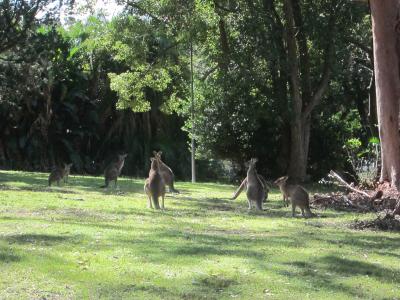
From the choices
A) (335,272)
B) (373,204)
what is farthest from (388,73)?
(335,272)

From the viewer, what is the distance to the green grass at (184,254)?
885 centimetres

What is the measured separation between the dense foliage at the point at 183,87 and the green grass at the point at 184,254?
11.6m

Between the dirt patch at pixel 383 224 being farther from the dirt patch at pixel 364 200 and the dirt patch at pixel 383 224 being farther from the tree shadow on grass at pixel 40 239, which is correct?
the tree shadow on grass at pixel 40 239

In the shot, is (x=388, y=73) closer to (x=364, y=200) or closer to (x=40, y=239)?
(x=364, y=200)

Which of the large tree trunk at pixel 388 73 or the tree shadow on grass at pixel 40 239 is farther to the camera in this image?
the large tree trunk at pixel 388 73

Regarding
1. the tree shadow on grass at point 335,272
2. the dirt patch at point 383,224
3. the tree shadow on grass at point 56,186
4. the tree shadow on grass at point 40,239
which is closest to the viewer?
the tree shadow on grass at point 335,272

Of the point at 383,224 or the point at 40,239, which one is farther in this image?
the point at 383,224

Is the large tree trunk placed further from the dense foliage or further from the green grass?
the dense foliage

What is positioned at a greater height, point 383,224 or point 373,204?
point 373,204

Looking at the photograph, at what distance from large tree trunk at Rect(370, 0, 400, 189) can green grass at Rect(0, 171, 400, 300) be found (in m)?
1.90

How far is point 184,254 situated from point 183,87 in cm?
2438

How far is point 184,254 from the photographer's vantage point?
10.7 meters

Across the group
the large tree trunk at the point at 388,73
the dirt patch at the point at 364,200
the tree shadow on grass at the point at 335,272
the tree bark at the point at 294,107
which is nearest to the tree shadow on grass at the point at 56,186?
the dirt patch at the point at 364,200

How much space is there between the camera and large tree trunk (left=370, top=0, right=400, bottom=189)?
17859mm
